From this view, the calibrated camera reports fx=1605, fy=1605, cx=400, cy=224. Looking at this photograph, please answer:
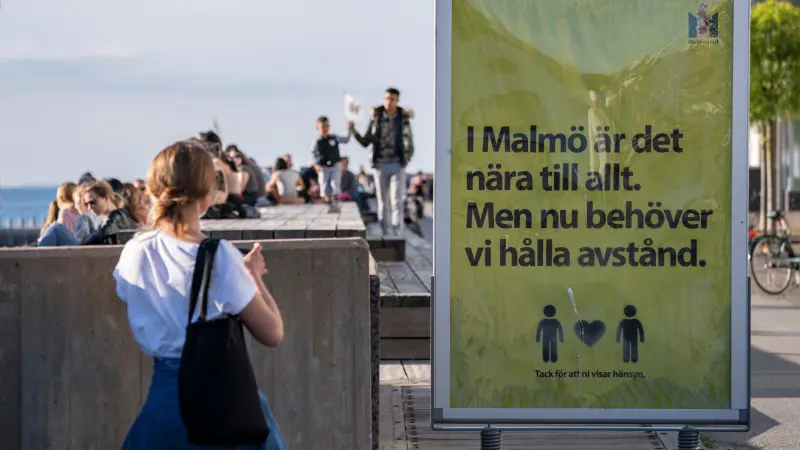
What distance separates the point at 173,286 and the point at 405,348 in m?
6.32

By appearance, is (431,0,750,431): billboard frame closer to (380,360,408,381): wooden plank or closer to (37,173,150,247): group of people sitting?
(37,173,150,247): group of people sitting

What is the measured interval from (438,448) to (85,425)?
258 centimetres

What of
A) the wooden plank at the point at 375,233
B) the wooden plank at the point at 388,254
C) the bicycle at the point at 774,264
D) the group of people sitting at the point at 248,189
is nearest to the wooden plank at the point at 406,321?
the group of people sitting at the point at 248,189

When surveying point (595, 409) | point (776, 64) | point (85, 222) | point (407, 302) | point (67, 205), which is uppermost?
point (776, 64)

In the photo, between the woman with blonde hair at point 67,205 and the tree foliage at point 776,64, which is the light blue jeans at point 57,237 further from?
the tree foliage at point 776,64

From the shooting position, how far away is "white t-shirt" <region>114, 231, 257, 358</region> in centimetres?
461

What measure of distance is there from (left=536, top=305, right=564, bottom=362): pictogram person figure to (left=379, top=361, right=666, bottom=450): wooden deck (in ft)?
6.36

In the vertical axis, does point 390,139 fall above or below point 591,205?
above

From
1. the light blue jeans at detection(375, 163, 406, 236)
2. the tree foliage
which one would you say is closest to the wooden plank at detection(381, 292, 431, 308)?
the light blue jeans at detection(375, 163, 406, 236)

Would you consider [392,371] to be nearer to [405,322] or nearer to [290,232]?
[405,322]

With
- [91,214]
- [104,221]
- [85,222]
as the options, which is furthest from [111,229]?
[91,214]

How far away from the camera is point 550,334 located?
22.2 ft

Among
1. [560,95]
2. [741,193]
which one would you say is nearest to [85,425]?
[560,95]

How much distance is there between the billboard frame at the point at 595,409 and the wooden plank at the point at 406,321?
3.91 m
